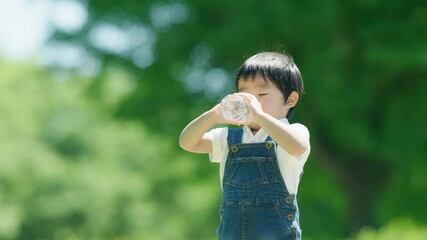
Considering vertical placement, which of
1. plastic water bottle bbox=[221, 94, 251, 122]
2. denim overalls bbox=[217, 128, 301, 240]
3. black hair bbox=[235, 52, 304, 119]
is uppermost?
black hair bbox=[235, 52, 304, 119]

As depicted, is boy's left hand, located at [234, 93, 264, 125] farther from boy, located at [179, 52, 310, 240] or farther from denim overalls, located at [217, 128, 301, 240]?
denim overalls, located at [217, 128, 301, 240]

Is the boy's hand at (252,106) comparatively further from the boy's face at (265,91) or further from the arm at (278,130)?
the boy's face at (265,91)

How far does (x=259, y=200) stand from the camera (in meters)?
3.78

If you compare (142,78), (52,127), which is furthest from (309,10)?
(52,127)

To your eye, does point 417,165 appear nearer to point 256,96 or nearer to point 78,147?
point 256,96

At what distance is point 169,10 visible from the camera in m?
17.3

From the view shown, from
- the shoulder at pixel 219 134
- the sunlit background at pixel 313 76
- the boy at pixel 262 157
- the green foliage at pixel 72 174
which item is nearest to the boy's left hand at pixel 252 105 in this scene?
the boy at pixel 262 157

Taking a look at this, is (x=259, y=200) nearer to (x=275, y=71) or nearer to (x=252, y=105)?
(x=252, y=105)

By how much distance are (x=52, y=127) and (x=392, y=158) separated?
82.0ft

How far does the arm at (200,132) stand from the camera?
376cm

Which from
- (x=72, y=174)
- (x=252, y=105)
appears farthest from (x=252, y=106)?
(x=72, y=174)

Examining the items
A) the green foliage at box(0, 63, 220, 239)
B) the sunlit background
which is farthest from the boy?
the green foliage at box(0, 63, 220, 239)

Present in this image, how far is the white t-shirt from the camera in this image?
382cm

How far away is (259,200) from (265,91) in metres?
0.40
